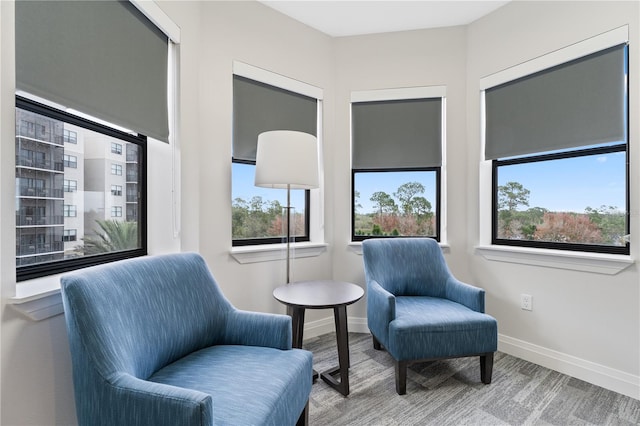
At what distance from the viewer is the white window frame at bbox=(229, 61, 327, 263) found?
238cm

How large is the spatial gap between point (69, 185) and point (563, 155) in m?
3.09

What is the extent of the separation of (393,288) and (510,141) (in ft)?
4.96

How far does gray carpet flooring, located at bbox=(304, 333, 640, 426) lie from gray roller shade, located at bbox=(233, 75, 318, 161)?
1768 millimetres

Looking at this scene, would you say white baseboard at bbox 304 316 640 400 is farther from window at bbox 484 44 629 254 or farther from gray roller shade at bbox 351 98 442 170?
gray roller shade at bbox 351 98 442 170

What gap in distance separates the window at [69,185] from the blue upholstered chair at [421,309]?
70.0 inches

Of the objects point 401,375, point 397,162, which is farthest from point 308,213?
point 401,375

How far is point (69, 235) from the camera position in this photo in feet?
4.68

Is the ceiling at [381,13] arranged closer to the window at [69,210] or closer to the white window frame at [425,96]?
the white window frame at [425,96]

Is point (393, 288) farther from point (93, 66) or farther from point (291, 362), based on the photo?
point (93, 66)

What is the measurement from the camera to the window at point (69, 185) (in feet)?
4.63

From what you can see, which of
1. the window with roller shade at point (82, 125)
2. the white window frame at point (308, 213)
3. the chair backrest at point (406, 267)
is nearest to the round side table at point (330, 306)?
the chair backrest at point (406, 267)

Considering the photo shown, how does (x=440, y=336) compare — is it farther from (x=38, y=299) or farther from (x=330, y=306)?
(x=38, y=299)

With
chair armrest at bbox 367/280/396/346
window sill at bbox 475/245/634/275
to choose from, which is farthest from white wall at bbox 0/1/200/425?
window sill at bbox 475/245/634/275

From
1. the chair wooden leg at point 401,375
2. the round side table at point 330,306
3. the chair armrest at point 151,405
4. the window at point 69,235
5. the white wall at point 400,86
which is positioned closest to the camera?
the chair armrest at point 151,405
